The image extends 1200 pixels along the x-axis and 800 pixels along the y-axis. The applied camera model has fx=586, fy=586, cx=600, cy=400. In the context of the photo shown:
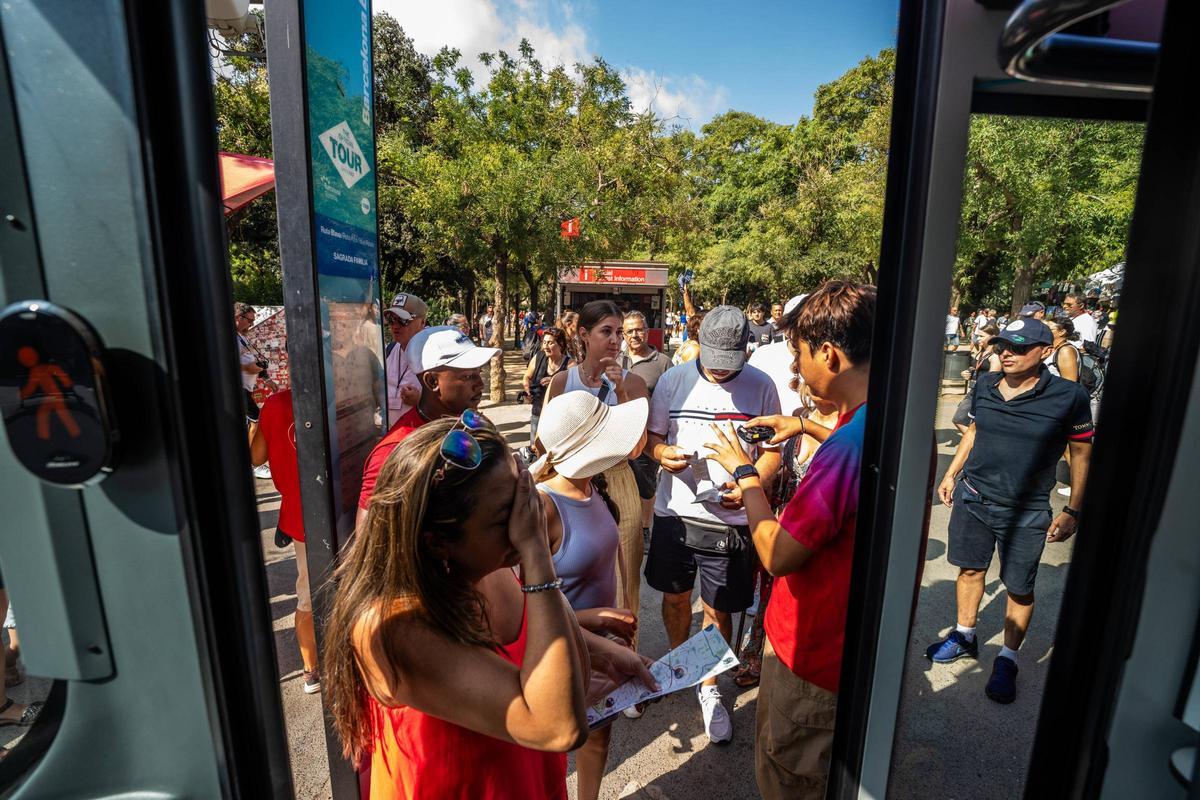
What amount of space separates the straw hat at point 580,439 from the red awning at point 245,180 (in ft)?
6.15

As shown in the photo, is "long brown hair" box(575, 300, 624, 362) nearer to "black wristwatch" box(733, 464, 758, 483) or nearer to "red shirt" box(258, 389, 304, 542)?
"red shirt" box(258, 389, 304, 542)

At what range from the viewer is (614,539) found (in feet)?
7.55

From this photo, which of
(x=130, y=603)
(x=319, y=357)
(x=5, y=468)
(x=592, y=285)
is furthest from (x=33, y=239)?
(x=592, y=285)

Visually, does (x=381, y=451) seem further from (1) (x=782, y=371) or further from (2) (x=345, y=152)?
(1) (x=782, y=371)

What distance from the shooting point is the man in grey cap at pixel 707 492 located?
305 cm

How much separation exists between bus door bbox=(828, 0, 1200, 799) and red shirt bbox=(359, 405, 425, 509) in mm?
1499

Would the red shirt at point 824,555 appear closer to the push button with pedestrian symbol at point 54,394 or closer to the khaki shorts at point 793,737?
the khaki shorts at point 793,737

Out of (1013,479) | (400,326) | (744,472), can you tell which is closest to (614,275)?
(400,326)

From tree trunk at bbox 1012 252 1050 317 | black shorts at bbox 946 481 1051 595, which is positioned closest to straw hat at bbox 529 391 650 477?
tree trunk at bbox 1012 252 1050 317

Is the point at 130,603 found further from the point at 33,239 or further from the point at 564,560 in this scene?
the point at 564,560

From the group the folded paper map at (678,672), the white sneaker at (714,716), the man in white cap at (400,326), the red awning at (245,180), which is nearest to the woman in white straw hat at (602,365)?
the white sneaker at (714,716)

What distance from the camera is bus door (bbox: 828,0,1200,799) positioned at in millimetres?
665

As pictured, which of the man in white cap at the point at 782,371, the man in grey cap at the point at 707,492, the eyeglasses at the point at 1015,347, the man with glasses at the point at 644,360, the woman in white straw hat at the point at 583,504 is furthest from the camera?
the man with glasses at the point at 644,360

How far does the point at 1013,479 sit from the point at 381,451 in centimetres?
299
